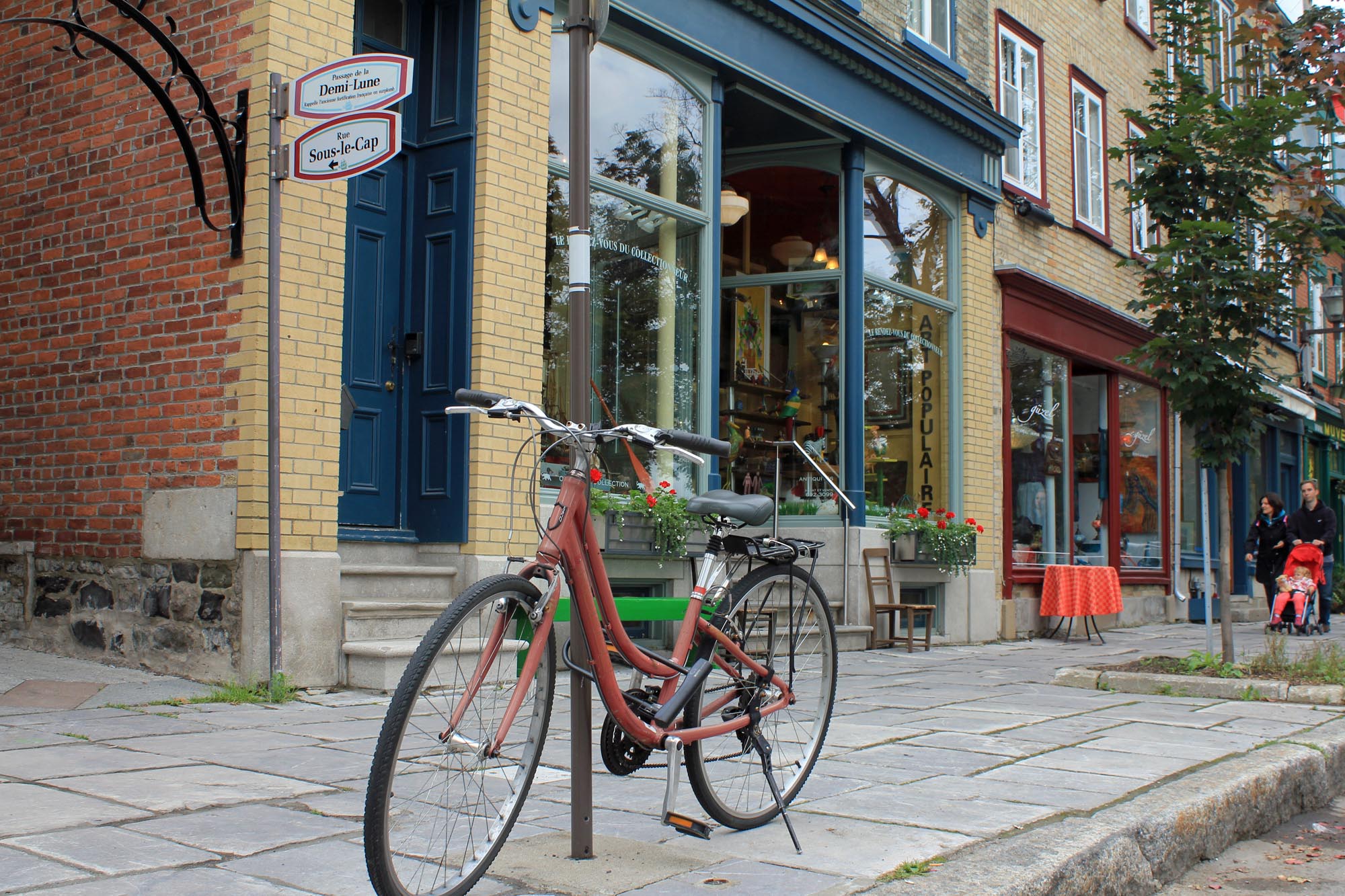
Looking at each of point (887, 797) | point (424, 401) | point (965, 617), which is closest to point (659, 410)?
point (424, 401)

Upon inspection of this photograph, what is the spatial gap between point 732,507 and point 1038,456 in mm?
11734

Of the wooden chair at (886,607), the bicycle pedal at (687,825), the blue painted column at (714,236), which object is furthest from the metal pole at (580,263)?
the wooden chair at (886,607)

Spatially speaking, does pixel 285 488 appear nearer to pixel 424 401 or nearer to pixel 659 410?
pixel 424 401

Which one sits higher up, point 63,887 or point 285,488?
point 285,488

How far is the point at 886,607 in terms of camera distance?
11016 millimetres

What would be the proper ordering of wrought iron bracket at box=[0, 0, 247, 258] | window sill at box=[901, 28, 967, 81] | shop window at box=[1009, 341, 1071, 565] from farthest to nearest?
shop window at box=[1009, 341, 1071, 565], window sill at box=[901, 28, 967, 81], wrought iron bracket at box=[0, 0, 247, 258]

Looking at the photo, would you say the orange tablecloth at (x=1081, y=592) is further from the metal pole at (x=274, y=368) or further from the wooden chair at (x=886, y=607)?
the metal pole at (x=274, y=368)

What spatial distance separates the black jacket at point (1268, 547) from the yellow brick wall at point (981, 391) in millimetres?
4516

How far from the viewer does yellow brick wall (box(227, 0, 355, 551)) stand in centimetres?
679

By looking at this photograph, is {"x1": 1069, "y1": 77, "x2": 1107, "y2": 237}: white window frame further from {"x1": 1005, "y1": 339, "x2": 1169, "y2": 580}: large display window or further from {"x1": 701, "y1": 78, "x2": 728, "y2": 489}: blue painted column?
{"x1": 701, "y1": 78, "x2": 728, "y2": 489}: blue painted column

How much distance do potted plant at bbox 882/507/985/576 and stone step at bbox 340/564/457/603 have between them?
523cm

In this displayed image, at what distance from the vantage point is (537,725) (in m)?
3.29

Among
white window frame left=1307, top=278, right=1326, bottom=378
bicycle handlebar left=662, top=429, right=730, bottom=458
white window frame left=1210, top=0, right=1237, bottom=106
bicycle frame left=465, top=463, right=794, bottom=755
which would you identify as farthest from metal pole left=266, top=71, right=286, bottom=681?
white window frame left=1307, top=278, right=1326, bottom=378

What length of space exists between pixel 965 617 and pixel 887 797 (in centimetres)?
838
